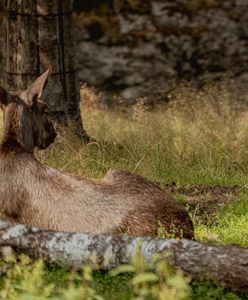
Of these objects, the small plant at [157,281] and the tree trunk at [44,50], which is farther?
the tree trunk at [44,50]

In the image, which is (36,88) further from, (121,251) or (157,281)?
(157,281)

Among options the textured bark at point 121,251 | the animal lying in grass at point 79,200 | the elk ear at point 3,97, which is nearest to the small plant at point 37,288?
the textured bark at point 121,251

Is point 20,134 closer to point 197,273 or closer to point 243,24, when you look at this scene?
point 197,273

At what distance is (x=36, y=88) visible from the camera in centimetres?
895

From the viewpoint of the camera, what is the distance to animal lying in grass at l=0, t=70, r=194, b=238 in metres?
7.63

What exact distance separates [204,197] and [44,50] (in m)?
3.31

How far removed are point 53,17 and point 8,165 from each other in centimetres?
421

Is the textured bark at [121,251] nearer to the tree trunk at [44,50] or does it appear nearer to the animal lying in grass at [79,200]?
the animal lying in grass at [79,200]

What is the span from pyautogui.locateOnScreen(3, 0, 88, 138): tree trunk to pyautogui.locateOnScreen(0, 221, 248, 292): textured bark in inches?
216

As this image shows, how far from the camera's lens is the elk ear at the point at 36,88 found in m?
8.87

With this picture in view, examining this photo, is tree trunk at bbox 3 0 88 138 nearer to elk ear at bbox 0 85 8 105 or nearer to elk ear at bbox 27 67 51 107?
elk ear at bbox 27 67 51 107

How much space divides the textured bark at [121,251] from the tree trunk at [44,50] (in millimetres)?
5493

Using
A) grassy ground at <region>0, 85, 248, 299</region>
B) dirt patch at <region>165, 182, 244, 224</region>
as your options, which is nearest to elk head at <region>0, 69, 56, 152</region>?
grassy ground at <region>0, 85, 248, 299</region>

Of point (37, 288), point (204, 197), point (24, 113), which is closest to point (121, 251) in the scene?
point (37, 288)
